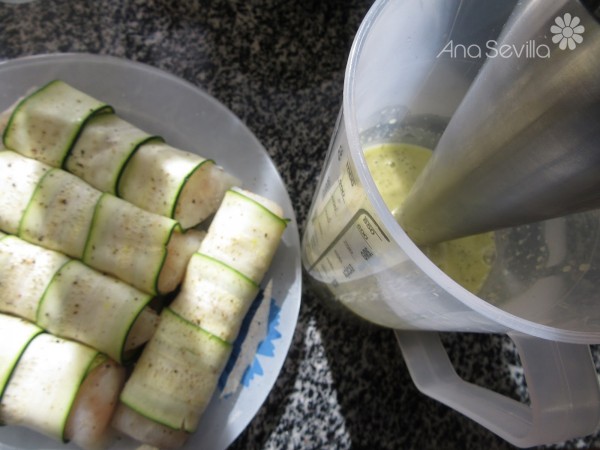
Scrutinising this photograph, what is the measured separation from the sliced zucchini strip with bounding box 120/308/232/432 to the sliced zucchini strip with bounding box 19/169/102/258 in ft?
0.55

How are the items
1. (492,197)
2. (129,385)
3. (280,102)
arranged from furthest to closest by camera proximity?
(280,102)
(129,385)
(492,197)

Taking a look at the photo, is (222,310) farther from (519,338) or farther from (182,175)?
(519,338)

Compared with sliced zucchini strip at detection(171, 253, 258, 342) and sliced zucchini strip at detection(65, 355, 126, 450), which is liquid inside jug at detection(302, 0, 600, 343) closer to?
sliced zucchini strip at detection(171, 253, 258, 342)

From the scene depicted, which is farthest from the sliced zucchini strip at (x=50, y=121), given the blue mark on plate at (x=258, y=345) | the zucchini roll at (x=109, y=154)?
the blue mark on plate at (x=258, y=345)

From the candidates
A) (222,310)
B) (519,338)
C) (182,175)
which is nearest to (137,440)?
(222,310)

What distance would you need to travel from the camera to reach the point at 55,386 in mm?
624

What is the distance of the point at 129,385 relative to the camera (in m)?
0.65

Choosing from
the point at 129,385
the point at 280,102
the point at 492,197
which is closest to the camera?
the point at 492,197

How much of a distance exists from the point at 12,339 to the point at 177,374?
21 cm

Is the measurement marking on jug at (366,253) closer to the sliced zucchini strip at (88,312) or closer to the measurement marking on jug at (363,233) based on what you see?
the measurement marking on jug at (363,233)

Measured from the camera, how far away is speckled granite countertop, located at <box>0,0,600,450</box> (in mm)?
724

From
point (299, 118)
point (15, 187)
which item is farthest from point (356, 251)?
point (15, 187)

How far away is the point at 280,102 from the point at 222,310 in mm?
345

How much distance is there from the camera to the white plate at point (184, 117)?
0.71 meters
